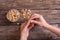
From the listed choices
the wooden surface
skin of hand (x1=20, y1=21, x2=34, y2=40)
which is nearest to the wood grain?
the wooden surface

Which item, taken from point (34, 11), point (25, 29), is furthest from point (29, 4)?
point (25, 29)

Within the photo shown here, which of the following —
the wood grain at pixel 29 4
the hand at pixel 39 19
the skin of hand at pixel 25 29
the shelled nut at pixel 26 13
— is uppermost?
the wood grain at pixel 29 4

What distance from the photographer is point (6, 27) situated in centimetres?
132

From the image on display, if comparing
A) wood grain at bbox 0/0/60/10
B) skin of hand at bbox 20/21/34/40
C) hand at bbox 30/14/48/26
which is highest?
wood grain at bbox 0/0/60/10

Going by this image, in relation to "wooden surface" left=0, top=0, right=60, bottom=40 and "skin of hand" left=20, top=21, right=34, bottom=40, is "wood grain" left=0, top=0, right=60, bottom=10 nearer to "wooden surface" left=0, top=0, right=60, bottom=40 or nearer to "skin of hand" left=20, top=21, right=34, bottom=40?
"wooden surface" left=0, top=0, right=60, bottom=40

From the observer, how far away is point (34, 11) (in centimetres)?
131

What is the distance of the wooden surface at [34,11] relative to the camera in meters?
1.31

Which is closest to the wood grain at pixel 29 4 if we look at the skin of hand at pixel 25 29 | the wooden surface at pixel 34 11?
the wooden surface at pixel 34 11

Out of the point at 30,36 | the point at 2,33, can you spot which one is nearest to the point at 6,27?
the point at 2,33

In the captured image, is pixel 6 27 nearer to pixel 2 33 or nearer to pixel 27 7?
pixel 2 33

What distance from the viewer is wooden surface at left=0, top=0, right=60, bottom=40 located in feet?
4.29

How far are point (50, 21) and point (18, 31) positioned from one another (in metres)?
0.21

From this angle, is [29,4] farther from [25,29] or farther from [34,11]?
[25,29]

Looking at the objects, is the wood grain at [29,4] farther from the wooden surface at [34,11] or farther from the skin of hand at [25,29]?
the skin of hand at [25,29]
